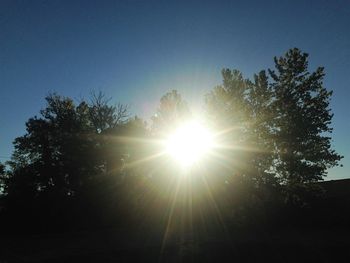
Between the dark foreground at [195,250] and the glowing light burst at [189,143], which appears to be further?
the glowing light burst at [189,143]

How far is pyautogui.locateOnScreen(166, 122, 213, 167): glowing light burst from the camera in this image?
29812 mm

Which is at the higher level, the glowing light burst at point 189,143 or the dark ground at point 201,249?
the glowing light burst at point 189,143

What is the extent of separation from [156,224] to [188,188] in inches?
160

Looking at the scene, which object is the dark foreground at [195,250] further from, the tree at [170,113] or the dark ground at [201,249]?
the tree at [170,113]

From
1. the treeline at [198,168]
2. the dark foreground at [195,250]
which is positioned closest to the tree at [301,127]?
the treeline at [198,168]

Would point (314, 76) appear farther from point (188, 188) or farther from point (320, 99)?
point (188, 188)

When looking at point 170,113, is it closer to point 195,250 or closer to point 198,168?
point 198,168

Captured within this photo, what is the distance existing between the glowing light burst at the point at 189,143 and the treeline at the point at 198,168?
931mm

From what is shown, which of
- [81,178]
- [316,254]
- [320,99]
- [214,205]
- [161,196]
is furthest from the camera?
[81,178]

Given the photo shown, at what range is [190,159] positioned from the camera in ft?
96.4

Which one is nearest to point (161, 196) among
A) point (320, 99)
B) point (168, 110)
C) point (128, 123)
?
point (168, 110)

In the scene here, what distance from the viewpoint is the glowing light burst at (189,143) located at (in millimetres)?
29812

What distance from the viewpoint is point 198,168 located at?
28.2 meters

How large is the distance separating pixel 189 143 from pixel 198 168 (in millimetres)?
3432
